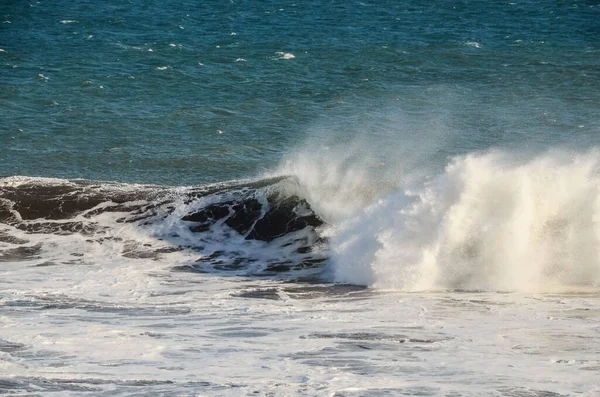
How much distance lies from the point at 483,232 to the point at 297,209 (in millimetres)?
4117

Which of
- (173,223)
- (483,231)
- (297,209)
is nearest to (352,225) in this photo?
(297,209)

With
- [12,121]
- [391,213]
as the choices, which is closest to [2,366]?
[391,213]

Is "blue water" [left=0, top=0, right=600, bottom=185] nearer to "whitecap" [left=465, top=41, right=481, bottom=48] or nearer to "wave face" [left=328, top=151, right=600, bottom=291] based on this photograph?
"whitecap" [left=465, top=41, right=481, bottom=48]

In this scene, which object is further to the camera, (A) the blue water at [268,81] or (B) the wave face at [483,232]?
(A) the blue water at [268,81]

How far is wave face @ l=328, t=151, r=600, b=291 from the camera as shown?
1630cm

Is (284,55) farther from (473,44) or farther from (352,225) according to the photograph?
(352,225)

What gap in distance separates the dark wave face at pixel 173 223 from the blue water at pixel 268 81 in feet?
7.08

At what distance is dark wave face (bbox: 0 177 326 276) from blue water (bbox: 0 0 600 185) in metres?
2.16

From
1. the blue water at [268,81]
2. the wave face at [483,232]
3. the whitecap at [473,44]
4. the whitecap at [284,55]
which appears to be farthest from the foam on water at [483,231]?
the whitecap at [473,44]

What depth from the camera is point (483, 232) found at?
16.9 m

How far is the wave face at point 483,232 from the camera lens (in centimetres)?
1630

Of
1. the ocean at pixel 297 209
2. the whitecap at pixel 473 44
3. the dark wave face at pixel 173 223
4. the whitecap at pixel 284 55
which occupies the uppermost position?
the whitecap at pixel 473 44

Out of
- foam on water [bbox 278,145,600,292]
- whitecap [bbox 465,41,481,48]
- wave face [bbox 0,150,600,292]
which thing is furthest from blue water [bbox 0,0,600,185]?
foam on water [bbox 278,145,600,292]

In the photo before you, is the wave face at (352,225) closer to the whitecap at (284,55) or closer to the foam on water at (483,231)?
the foam on water at (483,231)
